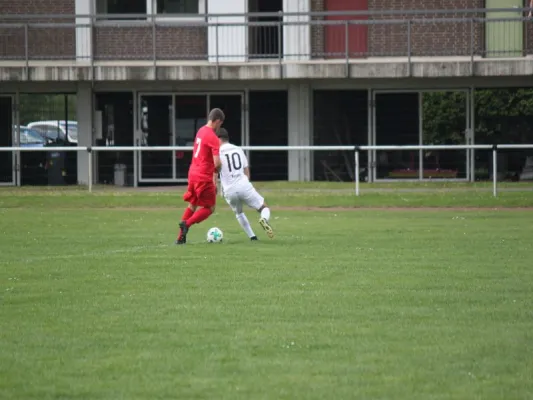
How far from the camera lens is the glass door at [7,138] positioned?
37.3 meters

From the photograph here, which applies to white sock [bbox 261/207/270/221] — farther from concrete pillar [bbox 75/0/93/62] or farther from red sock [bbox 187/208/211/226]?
concrete pillar [bbox 75/0/93/62]

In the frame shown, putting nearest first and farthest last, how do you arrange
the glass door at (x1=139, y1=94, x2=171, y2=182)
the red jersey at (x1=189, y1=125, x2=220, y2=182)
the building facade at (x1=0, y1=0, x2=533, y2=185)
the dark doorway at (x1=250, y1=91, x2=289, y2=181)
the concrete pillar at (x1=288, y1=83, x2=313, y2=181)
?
the red jersey at (x1=189, y1=125, x2=220, y2=182) → the building facade at (x1=0, y1=0, x2=533, y2=185) → the concrete pillar at (x1=288, y1=83, x2=313, y2=181) → the dark doorway at (x1=250, y1=91, x2=289, y2=181) → the glass door at (x1=139, y1=94, x2=171, y2=182)

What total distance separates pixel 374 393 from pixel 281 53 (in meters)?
29.3

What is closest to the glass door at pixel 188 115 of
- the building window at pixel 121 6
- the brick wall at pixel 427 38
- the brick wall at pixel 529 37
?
the building window at pixel 121 6

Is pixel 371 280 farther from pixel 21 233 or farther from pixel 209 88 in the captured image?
pixel 209 88

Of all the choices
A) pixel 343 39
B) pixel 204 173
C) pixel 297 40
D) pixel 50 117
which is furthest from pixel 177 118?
pixel 204 173

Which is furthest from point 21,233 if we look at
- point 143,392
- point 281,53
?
point 281,53

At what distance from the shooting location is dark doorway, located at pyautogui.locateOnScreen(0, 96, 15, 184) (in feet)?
123

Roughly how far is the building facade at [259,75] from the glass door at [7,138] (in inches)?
1.7

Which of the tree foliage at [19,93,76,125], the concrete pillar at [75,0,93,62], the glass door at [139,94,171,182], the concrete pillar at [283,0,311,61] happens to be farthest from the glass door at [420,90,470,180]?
the tree foliage at [19,93,76,125]

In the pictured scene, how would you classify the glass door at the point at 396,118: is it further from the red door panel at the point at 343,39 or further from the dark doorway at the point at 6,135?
the dark doorway at the point at 6,135

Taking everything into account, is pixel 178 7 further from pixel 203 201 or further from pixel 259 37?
pixel 203 201

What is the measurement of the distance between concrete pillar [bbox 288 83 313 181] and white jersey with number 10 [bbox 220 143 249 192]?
62.3 feet

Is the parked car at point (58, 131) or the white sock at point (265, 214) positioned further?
the parked car at point (58, 131)
